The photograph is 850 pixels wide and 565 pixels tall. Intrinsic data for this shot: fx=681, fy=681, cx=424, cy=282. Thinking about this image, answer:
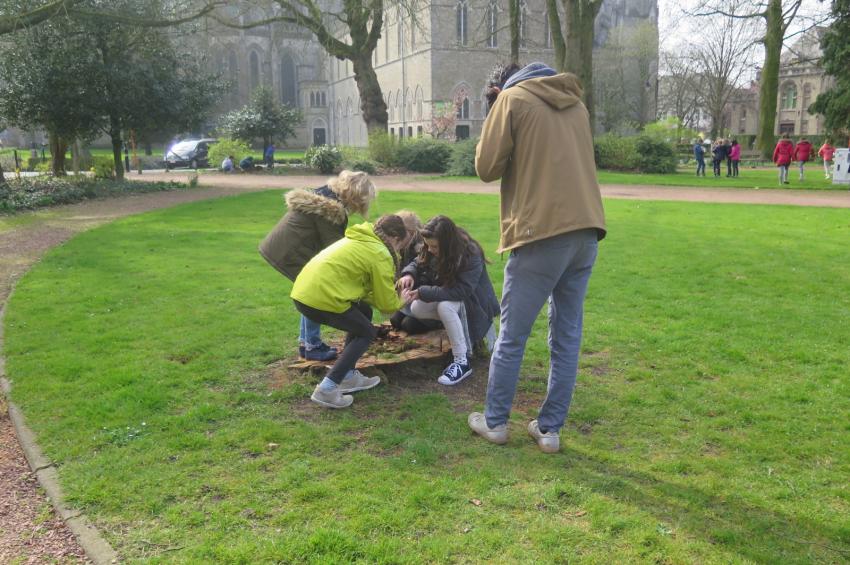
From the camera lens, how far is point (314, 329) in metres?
5.32

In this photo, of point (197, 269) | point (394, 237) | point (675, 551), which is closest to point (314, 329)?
point (394, 237)

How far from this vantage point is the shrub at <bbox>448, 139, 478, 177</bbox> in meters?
26.8

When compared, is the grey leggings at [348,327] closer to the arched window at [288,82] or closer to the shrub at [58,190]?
the shrub at [58,190]

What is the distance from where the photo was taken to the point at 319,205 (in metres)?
4.73

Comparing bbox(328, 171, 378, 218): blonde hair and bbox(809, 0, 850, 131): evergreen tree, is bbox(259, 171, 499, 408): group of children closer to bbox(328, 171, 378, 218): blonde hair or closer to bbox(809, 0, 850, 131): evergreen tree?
bbox(328, 171, 378, 218): blonde hair

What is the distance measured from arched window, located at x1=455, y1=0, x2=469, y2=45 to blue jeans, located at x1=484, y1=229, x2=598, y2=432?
172ft

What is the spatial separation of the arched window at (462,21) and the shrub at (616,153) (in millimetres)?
27122

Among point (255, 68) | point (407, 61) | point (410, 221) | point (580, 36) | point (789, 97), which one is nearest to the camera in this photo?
point (410, 221)

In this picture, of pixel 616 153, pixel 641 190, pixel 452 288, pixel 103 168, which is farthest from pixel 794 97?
pixel 452 288

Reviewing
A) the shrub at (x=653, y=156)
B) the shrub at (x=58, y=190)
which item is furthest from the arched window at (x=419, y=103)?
the shrub at (x=58, y=190)

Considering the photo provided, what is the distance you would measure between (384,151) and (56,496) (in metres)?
27.3

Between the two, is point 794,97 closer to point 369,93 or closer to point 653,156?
point 653,156

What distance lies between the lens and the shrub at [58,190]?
1692 centimetres

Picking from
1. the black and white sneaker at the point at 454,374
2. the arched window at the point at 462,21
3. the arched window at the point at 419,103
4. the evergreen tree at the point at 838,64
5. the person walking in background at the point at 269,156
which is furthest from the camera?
the arched window at the point at 419,103
